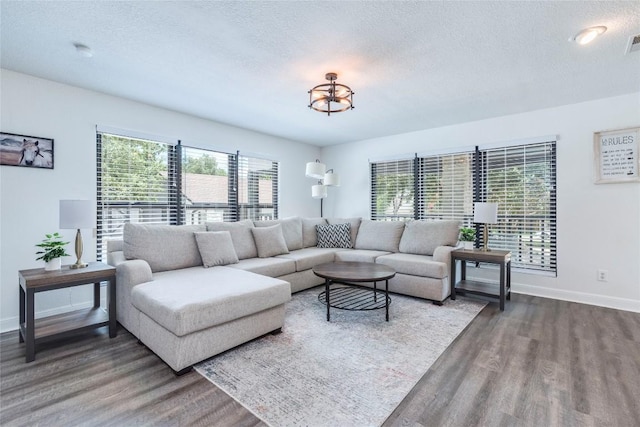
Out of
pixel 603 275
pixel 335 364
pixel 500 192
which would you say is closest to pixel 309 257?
pixel 335 364

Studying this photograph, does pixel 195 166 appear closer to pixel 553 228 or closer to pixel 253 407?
pixel 253 407

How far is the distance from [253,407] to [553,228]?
409 cm

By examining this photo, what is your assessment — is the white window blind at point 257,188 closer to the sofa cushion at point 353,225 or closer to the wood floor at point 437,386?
the sofa cushion at point 353,225

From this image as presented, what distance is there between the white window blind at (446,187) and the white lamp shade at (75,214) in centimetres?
439

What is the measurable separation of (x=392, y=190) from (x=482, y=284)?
2.11m

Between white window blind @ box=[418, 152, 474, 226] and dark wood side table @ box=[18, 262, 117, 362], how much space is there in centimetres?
430

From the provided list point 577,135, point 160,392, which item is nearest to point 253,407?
point 160,392

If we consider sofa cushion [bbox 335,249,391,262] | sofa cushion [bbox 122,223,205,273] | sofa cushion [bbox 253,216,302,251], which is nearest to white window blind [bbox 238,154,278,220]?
sofa cushion [bbox 253,216,302,251]

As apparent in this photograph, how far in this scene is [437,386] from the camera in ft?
6.27

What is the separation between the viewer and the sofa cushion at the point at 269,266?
336cm

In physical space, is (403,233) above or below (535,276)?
above

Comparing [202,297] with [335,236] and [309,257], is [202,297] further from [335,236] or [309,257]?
[335,236]

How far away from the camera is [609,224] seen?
3.45 m

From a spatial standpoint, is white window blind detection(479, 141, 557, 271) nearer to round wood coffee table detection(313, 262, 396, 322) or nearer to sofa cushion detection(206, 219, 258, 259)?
round wood coffee table detection(313, 262, 396, 322)
